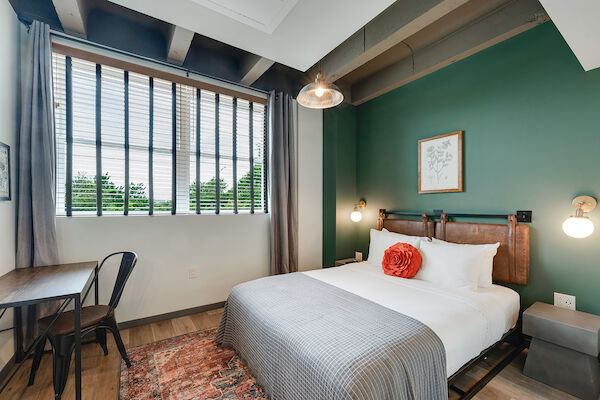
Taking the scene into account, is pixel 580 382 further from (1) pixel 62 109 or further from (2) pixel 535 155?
(1) pixel 62 109

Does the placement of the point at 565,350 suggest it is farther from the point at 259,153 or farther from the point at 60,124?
the point at 60,124

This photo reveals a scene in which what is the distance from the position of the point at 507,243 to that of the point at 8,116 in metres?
4.20

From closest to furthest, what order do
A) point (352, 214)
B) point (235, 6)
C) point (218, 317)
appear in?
1. point (235, 6)
2. point (218, 317)
3. point (352, 214)

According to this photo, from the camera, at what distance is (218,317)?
9.24ft

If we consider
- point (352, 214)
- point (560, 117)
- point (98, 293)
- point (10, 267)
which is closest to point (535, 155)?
point (560, 117)

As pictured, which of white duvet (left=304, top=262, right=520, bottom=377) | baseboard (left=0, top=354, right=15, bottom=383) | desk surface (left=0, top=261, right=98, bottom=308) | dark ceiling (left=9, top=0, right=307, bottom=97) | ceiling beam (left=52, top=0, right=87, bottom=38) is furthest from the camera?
dark ceiling (left=9, top=0, right=307, bottom=97)

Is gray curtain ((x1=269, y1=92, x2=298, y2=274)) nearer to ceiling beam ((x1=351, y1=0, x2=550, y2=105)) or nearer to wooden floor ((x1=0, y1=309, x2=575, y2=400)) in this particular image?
ceiling beam ((x1=351, y1=0, x2=550, y2=105))

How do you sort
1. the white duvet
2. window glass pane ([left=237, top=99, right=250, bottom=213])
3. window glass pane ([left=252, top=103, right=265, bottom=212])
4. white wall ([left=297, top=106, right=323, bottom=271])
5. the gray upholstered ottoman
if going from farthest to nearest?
white wall ([left=297, top=106, right=323, bottom=271]) → window glass pane ([left=252, top=103, right=265, bottom=212]) → window glass pane ([left=237, top=99, right=250, bottom=213]) → the gray upholstered ottoman → the white duvet

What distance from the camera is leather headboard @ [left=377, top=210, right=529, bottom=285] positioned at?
2246 mm

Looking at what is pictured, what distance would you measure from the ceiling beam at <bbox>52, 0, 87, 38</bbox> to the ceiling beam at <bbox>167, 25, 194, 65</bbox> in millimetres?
660

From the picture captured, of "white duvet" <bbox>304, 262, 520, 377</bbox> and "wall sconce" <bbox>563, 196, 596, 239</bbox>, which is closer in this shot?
"white duvet" <bbox>304, 262, 520, 377</bbox>

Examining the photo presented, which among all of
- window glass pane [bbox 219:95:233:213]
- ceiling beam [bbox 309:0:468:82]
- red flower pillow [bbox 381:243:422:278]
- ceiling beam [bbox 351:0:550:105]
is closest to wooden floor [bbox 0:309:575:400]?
red flower pillow [bbox 381:243:422:278]

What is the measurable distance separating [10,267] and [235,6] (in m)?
2.56

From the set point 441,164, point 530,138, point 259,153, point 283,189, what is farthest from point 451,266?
point 259,153
